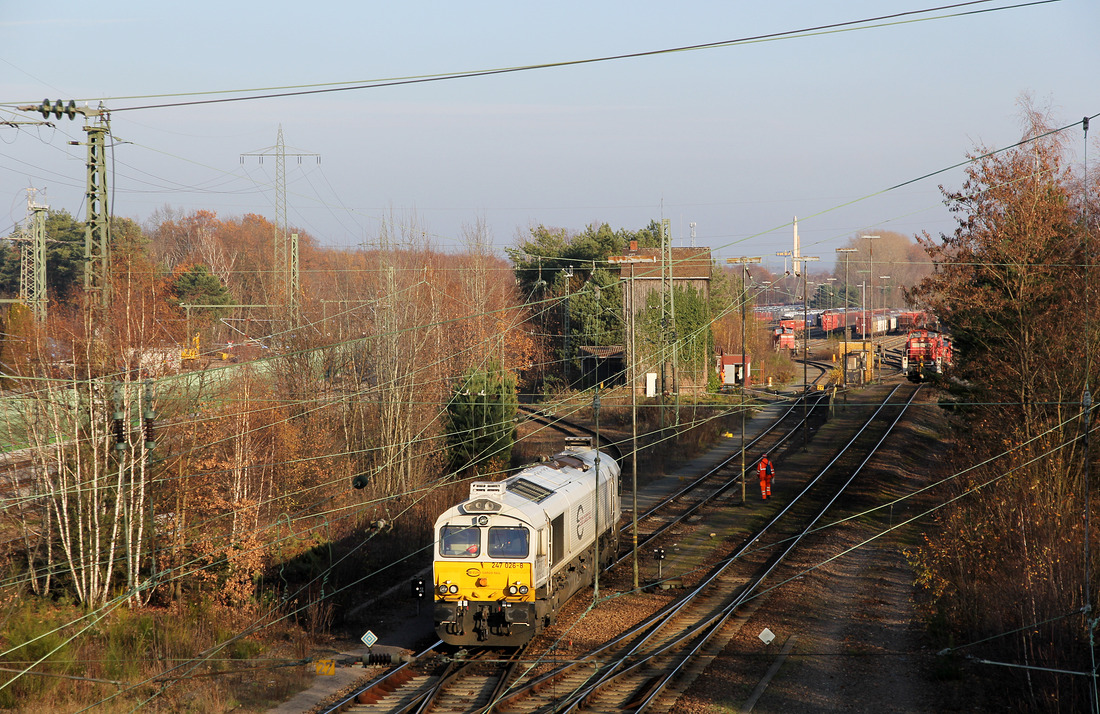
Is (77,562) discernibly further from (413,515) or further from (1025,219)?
(1025,219)

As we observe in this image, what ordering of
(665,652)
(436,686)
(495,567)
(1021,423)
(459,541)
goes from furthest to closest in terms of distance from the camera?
(1021,423), (665,652), (459,541), (495,567), (436,686)

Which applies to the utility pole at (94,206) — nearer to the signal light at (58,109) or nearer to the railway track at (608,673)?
the signal light at (58,109)

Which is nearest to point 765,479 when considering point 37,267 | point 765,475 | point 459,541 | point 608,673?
point 765,475

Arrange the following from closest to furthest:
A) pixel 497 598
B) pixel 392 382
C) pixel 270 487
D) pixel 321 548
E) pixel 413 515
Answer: pixel 497 598 → pixel 321 548 → pixel 270 487 → pixel 413 515 → pixel 392 382

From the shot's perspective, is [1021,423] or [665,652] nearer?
[665,652]

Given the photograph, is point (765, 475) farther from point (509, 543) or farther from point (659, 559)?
point (509, 543)

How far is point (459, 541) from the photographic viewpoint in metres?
16.1

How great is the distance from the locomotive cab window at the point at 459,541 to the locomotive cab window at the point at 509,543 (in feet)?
1.00

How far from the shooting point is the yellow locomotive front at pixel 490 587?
15.7 meters

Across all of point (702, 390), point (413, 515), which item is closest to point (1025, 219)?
point (413, 515)

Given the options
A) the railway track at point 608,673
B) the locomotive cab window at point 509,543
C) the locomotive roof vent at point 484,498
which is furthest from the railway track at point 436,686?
the locomotive roof vent at point 484,498

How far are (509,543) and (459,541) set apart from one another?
3.17 ft

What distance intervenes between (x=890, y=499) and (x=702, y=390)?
24661 mm

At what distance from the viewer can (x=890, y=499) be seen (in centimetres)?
3098
